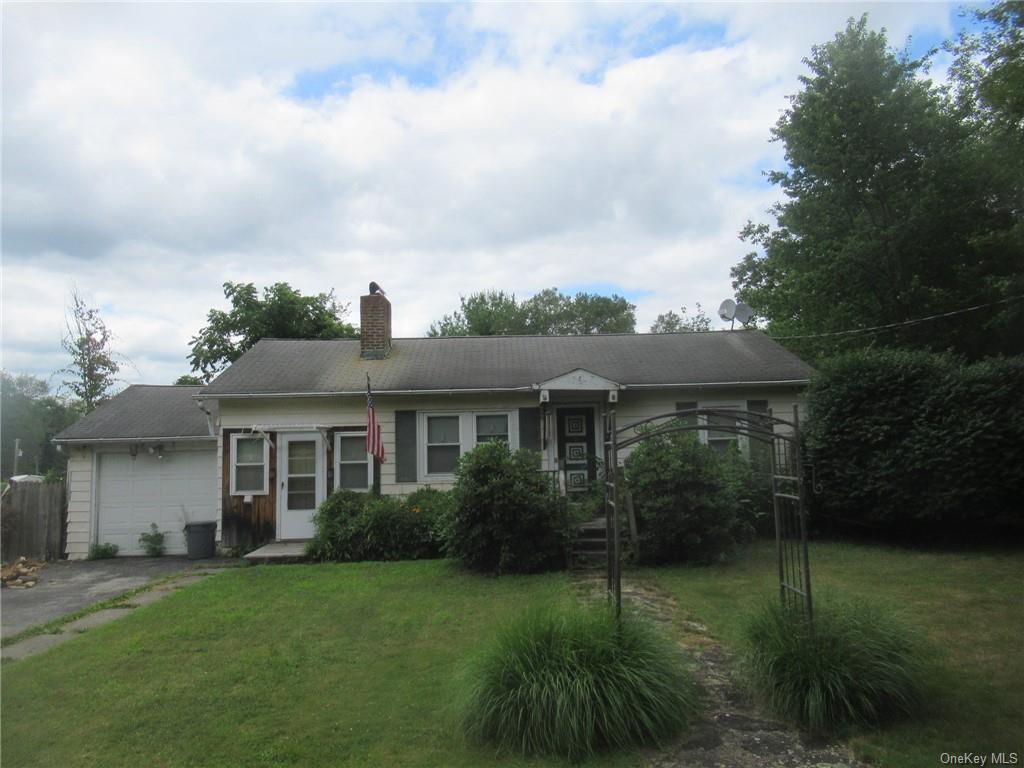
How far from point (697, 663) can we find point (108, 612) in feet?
23.3

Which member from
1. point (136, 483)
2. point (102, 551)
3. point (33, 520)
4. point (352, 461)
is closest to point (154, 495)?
point (136, 483)

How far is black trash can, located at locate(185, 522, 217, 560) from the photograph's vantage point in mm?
12992

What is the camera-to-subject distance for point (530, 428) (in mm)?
13477

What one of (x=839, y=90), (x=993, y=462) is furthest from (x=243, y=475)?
(x=839, y=90)

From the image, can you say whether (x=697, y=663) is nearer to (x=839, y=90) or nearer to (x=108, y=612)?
(x=108, y=612)

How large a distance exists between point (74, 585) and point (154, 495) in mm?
3388

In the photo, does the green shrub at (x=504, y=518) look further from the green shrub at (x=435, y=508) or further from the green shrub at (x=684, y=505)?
the green shrub at (x=684, y=505)

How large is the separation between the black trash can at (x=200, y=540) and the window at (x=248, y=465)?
0.80 meters

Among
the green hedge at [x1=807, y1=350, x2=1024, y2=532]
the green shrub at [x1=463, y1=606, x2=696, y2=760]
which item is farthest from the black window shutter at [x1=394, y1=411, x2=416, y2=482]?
the green shrub at [x1=463, y1=606, x2=696, y2=760]

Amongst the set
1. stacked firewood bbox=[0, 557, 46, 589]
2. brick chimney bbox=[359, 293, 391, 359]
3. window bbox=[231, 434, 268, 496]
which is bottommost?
stacked firewood bbox=[0, 557, 46, 589]

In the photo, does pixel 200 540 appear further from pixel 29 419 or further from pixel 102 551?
pixel 29 419

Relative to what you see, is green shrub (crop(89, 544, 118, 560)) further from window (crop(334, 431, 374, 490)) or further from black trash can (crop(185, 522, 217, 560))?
window (crop(334, 431, 374, 490))

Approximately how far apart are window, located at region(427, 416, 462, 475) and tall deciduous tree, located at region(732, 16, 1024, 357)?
9.81 m

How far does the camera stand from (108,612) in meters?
8.49
